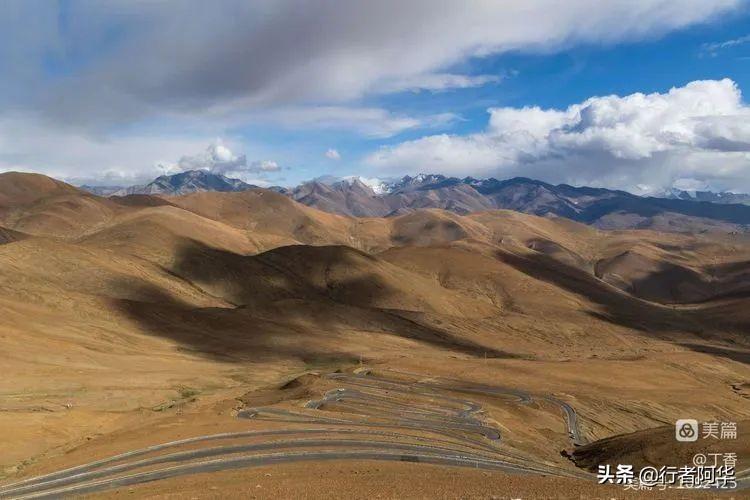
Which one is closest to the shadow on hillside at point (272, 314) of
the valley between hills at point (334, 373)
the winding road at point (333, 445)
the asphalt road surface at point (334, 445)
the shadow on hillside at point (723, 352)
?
the valley between hills at point (334, 373)

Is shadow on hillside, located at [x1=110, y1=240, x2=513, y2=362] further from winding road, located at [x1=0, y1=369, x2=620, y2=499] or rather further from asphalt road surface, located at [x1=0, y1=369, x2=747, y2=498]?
winding road, located at [x1=0, y1=369, x2=620, y2=499]

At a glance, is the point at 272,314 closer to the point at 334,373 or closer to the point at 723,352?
the point at 334,373

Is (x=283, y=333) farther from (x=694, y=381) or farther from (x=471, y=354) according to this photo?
(x=694, y=381)

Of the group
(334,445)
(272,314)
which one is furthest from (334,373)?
(272,314)

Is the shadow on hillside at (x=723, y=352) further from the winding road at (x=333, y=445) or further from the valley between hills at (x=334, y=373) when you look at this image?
the winding road at (x=333, y=445)

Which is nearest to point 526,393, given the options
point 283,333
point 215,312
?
point 283,333

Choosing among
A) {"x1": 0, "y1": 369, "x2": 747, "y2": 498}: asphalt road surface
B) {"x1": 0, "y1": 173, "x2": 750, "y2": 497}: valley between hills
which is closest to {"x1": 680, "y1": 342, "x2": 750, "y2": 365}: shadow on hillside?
{"x1": 0, "y1": 173, "x2": 750, "y2": 497}: valley between hills
